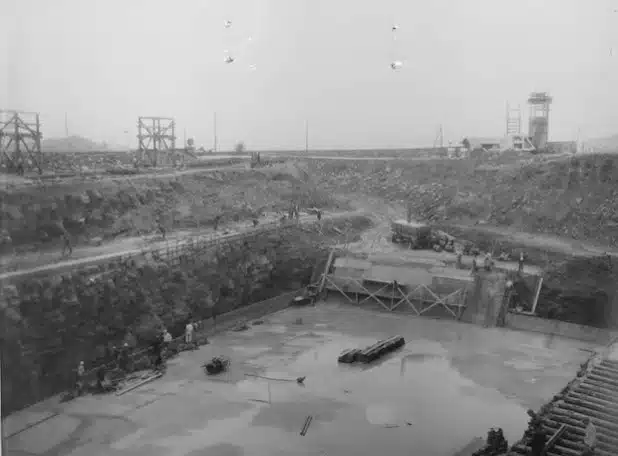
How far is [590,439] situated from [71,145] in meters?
11.4

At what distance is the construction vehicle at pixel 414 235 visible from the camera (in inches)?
650

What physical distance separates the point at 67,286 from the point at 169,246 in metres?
2.90

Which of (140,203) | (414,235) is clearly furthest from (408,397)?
(140,203)

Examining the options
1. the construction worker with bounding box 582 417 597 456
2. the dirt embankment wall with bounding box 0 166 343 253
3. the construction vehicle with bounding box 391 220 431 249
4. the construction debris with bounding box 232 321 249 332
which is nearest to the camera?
the construction worker with bounding box 582 417 597 456

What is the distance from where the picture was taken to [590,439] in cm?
620

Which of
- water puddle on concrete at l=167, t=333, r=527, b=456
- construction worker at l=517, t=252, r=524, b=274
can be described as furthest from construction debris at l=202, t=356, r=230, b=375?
construction worker at l=517, t=252, r=524, b=274

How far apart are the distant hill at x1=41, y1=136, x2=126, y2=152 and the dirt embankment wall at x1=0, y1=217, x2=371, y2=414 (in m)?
2.80

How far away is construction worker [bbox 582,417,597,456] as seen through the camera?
6.05m

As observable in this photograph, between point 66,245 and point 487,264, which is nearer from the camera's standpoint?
point 66,245

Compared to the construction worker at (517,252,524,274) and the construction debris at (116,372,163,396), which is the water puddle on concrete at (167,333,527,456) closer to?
the construction debris at (116,372,163,396)

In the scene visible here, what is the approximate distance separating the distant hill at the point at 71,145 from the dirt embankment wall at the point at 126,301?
280 centimetres

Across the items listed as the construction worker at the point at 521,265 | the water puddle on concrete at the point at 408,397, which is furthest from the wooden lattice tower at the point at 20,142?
the construction worker at the point at 521,265

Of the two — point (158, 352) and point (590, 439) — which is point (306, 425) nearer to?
point (590, 439)

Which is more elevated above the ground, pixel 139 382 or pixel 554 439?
pixel 554 439
